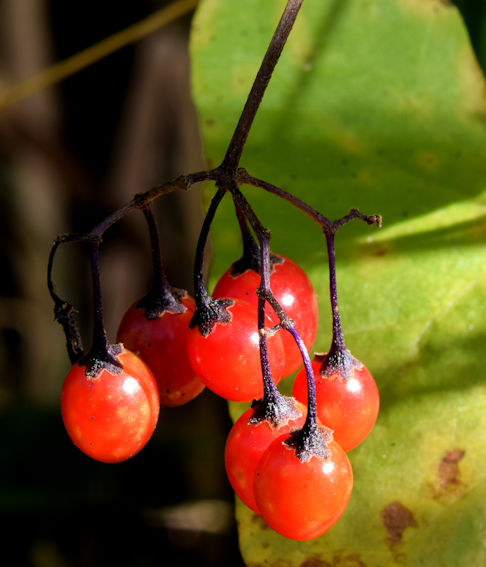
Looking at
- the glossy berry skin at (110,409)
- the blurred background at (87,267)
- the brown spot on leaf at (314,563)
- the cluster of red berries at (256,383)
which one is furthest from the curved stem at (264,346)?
the blurred background at (87,267)

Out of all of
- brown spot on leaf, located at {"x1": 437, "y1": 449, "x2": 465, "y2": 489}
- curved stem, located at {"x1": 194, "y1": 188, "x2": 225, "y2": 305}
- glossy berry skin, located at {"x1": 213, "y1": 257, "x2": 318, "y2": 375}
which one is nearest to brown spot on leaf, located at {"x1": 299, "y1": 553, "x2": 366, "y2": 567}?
brown spot on leaf, located at {"x1": 437, "y1": 449, "x2": 465, "y2": 489}

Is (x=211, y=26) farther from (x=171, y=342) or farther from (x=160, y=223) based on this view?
(x=160, y=223)

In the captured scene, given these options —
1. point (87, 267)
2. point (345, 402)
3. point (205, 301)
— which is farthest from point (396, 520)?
point (87, 267)

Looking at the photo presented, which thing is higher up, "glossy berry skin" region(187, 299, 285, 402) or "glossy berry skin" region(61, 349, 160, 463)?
"glossy berry skin" region(187, 299, 285, 402)

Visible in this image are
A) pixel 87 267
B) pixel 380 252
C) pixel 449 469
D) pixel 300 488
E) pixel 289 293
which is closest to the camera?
pixel 300 488

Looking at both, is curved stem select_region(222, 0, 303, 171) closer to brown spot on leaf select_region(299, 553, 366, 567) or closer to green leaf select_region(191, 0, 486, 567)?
green leaf select_region(191, 0, 486, 567)

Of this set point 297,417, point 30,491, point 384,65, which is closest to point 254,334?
point 297,417

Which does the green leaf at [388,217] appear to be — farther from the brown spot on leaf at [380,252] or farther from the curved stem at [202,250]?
the curved stem at [202,250]

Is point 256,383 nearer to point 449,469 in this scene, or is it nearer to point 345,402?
point 345,402
